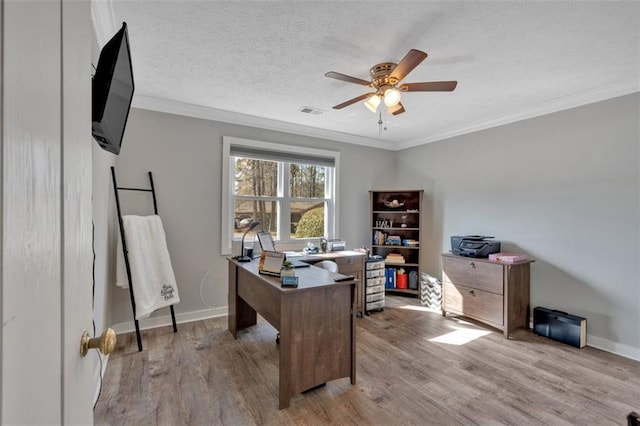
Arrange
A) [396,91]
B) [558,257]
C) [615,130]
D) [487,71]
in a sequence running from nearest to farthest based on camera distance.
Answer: [396,91], [487,71], [615,130], [558,257]

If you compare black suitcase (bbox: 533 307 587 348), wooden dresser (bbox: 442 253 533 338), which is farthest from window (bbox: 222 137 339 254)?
black suitcase (bbox: 533 307 587 348)

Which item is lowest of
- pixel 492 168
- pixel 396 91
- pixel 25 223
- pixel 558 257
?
pixel 558 257

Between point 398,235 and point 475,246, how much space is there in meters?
1.48

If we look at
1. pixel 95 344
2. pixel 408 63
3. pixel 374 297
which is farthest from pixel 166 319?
pixel 408 63

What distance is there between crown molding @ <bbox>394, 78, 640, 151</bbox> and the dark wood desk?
2.95 m

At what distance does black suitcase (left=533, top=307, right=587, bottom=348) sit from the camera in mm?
2826

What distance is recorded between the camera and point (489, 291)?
3.21 m

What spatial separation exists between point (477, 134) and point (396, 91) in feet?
7.38

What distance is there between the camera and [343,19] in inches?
72.7

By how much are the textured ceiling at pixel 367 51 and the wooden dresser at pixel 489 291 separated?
1.78 metres

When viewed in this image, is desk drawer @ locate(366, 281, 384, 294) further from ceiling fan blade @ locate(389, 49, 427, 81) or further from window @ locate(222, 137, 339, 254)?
ceiling fan blade @ locate(389, 49, 427, 81)

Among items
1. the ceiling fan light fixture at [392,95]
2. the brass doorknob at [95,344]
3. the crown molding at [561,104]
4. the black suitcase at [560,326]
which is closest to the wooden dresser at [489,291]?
the black suitcase at [560,326]

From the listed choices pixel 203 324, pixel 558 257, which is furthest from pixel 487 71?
pixel 203 324

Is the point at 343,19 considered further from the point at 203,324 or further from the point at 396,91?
the point at 203,324
